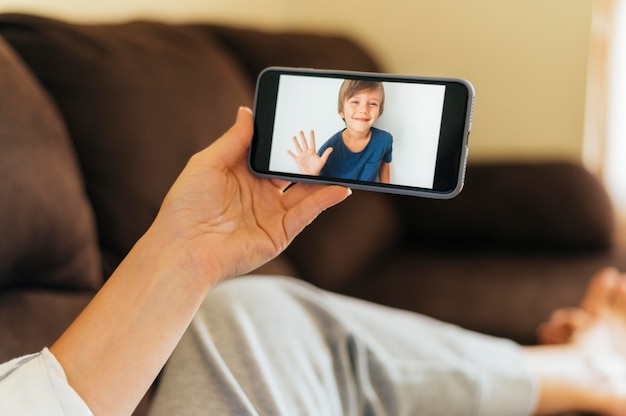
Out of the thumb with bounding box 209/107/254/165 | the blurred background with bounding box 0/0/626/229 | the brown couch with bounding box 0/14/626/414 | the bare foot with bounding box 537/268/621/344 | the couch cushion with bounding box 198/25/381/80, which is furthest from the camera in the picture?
the blurred background with bounding box 0/0/626/229

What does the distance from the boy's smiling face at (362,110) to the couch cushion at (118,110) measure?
0.33 m

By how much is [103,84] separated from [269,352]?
44 cm

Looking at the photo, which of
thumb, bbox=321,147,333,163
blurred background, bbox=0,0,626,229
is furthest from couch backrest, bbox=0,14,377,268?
blurred background, bbox=0,0,626,229

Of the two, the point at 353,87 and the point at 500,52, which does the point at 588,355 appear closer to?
Result: the point at 353,87

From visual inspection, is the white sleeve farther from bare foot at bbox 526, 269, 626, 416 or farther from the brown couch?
bare foot at bbox 526, 269, 626, 416

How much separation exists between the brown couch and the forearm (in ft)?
0.46

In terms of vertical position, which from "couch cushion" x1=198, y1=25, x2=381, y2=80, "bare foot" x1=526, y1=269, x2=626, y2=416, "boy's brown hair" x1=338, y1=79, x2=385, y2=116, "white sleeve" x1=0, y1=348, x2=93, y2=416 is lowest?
"bare foot" x1=526, y1=269, x2=626, y2=416

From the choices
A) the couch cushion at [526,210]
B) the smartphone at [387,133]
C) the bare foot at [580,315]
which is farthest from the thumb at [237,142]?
the couch cushion at [526,210]

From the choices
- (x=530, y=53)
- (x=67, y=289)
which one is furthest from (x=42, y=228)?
(x=530, y=53)

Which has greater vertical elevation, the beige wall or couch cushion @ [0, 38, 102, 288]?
the beige wall

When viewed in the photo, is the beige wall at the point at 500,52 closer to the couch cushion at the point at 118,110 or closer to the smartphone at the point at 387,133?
the couch cushion at the point at 118,110

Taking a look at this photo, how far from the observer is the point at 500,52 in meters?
1.80

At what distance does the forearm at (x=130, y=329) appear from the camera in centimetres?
56

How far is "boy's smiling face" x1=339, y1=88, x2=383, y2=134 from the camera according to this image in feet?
1.98
